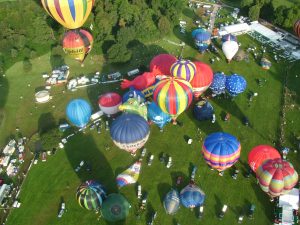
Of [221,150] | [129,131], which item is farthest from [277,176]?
[129,131]

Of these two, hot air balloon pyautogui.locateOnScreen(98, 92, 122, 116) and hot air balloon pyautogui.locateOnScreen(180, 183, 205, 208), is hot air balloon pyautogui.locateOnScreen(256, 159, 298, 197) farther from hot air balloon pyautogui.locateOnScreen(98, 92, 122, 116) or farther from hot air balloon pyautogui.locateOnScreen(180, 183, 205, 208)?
hot air balloon pyautogui.locateOnScreen(98, 92, 122, 116)

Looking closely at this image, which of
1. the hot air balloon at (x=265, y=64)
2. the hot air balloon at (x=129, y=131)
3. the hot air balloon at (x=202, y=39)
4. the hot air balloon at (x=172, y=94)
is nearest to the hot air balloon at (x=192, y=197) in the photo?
the hot air balloon at (x=129, y=131)

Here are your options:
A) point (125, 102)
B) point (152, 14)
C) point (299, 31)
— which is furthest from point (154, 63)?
point (299, 31)

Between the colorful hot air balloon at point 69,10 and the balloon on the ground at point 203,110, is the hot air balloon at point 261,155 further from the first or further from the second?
the colorful hot air balloon at point 69,10

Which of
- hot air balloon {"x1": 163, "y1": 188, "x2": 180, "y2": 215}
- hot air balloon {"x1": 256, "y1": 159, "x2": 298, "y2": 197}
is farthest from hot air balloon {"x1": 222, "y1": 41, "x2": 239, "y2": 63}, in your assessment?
hot air balloon {"x1": 163, "y1": 188, "x2": 180, "y2": 215}

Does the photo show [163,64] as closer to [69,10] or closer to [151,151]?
[151,151]

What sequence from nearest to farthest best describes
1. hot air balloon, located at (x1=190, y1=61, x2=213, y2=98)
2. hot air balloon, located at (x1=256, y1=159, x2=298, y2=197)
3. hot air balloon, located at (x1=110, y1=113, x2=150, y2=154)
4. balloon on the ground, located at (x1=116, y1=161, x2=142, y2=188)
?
hot air balloon, located at (x1=256, y1=159, x2=298, y2=197) < hot air balloon, located at (x1=110, y1=113, x2=150, y2=154) < balloon on the ground, located at (x1=116, y1=161, x2=142, y2=188) < hot air balloon, located at (x1=190, y1=61, x2=213, y2=98)
